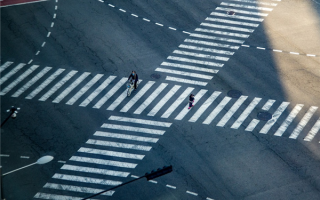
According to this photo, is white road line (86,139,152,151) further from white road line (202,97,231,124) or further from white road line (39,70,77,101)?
white road line (39,70,77,101)

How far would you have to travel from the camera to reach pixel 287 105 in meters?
31.4

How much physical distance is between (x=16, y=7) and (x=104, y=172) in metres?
19.2

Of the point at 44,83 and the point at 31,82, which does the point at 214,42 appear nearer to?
the point at 44,83

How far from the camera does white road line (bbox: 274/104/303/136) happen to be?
29644 mm

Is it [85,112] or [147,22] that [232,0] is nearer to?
[147,22]

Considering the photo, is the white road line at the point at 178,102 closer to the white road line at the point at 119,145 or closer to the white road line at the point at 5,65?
the white road line at the point at 119,145

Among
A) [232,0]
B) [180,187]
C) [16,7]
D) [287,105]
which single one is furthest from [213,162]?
[16,7]

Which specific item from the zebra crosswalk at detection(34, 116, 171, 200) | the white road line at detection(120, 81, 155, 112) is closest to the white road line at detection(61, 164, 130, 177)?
the zebra crosswalk at detection(34, 116, 171, 200)

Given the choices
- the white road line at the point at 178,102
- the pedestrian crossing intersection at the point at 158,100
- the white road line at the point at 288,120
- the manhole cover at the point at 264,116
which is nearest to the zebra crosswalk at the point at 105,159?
the white road line at the point at 178,102

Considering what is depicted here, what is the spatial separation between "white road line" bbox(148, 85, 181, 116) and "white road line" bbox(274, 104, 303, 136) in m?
7.25

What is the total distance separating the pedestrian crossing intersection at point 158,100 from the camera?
30.2 metres

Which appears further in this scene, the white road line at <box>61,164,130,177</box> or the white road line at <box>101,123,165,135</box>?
the white road line at <box>101,123,165,135</box>

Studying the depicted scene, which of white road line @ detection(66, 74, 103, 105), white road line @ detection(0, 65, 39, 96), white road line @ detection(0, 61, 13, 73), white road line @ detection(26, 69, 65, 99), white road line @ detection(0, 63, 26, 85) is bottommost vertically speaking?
white road line @ detection(66, 74, 103, 105)

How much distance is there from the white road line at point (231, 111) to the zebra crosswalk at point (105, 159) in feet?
11.1
